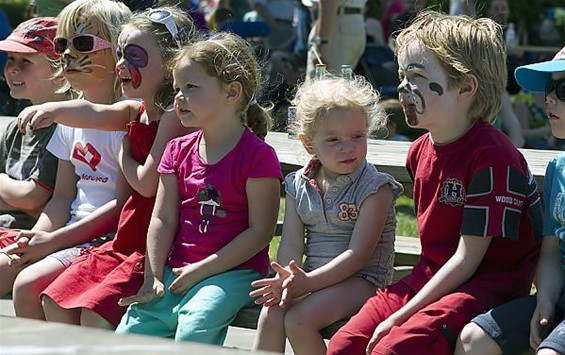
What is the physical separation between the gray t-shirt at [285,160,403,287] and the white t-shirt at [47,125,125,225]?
1.00 m

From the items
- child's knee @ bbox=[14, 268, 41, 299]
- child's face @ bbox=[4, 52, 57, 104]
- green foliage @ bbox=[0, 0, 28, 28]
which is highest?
child's face @ bbox=[4, 52, 57, 104]

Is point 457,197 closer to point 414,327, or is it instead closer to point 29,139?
point 414,327

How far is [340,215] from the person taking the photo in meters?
4.09

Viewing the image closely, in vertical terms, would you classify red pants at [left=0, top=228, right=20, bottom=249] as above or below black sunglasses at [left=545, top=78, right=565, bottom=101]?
below

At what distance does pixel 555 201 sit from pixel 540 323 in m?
0.43

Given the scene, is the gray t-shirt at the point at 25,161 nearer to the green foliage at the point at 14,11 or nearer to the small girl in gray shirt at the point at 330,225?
the small girl in gray shirt at the point at 330,225

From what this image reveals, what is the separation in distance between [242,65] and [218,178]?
45 cm

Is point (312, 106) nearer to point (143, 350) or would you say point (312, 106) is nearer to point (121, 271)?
point (121, 271)

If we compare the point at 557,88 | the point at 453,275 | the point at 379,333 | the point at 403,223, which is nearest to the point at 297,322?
the point at 379,333

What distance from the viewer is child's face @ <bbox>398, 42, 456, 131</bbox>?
3.88m

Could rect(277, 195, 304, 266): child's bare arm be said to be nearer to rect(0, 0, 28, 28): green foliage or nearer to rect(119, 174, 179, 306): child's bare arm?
rect(119, 174, 179, 306): child's bare arm

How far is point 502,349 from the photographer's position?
3.54 m

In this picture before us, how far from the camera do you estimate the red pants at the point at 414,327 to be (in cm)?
357

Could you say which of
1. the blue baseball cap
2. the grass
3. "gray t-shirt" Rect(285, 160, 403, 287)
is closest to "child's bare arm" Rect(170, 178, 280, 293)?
"gray t-shirt" Rect(285, 160, 403, 287)
